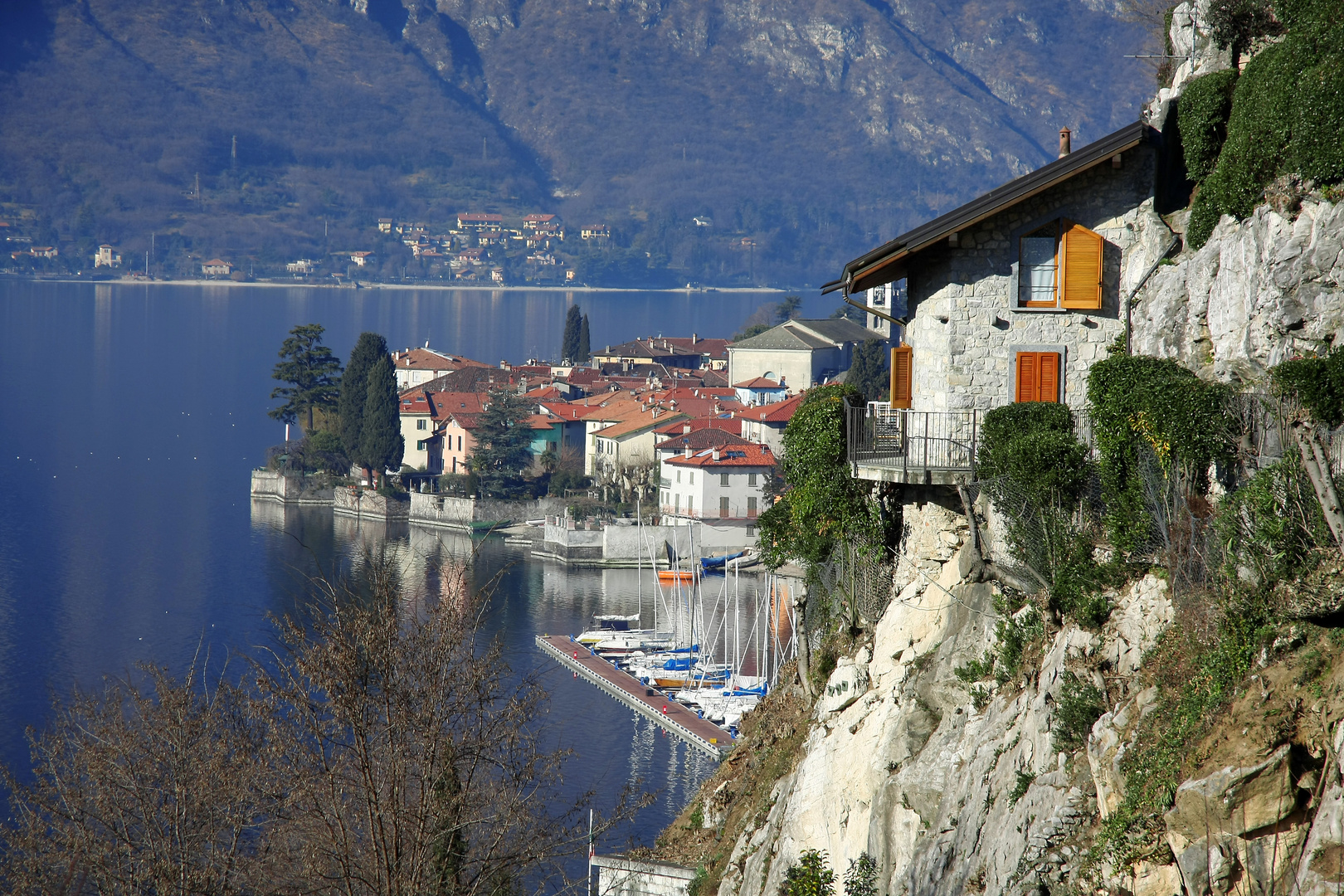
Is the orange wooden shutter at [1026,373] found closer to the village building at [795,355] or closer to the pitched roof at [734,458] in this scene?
the pitched roof at [734,458]

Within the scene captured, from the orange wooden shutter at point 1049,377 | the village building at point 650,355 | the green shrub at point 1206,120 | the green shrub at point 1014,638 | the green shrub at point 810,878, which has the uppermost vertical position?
the village building at point 650,355

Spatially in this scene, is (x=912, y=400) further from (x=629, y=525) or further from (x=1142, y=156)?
(x=629, y=525)

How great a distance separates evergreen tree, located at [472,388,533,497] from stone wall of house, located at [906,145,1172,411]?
7916cm

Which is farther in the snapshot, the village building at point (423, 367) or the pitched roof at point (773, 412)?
the village building at point (423, 367)

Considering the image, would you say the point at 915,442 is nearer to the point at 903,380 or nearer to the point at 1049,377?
the point at 903,380

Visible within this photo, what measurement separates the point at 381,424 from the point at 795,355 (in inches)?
1467

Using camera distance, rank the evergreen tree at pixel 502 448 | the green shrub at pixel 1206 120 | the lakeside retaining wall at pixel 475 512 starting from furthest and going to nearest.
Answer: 1. the evergreen tree at pixel 502 448
2. the lakeside retaining wall at pixel 475 512
3. the green shrub at pixel 1206 120

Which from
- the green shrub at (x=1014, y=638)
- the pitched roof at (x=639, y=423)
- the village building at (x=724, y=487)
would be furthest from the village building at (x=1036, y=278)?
the pitched roof at (x=639, y=423)

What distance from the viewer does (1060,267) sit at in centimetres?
1541

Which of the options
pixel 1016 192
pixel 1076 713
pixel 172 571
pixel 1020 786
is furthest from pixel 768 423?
pixel 1076 713

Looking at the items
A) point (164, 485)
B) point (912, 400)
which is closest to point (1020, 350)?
point (912, 400)

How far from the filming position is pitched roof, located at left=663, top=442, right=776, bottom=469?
82.0 metres

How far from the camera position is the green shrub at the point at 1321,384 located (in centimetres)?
1116

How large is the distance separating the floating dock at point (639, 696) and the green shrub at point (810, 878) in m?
27.9
